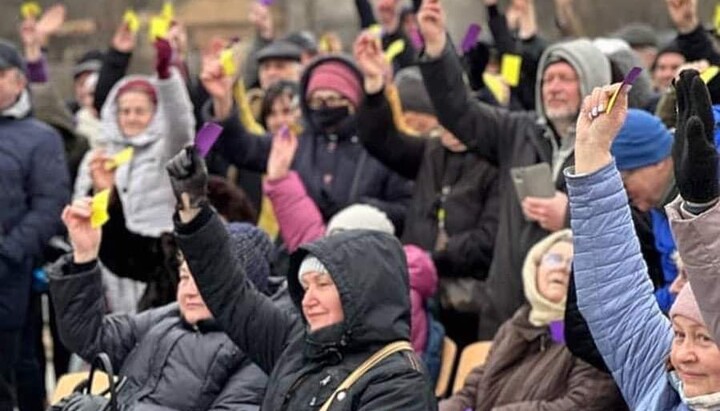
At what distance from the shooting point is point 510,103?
7.37 m

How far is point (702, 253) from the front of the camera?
10.2ft

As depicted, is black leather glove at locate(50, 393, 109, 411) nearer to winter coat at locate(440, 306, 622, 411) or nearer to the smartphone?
winter coat at locate(440, 306, 622, 411)

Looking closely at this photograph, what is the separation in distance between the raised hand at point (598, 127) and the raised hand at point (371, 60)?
2.76 m

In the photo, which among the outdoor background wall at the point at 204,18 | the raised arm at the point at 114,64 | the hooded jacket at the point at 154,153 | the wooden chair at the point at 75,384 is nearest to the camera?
the wooden chair at the point at 75,384

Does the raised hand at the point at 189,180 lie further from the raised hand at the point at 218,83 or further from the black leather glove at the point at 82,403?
the raised hand at the point at 218,83

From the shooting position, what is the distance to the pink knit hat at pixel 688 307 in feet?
10.9

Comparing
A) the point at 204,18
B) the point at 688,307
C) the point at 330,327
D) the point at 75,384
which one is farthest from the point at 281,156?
the point at 204,18

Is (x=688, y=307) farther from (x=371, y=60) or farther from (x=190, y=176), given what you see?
(x=371, y=60)

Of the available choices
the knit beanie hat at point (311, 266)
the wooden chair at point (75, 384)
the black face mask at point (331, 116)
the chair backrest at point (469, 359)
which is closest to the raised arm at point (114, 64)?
the black face mask at point (331, 116)

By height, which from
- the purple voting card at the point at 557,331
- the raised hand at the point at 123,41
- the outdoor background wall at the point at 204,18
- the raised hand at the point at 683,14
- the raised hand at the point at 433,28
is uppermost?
the raised hand at the point at 433,28

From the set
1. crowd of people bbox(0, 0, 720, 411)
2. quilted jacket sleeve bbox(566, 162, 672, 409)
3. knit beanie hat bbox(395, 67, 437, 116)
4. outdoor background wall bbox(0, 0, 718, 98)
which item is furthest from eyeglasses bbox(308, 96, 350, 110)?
outdoor background wall bbox(0, 0, 718, 98)

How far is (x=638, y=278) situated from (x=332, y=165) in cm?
330

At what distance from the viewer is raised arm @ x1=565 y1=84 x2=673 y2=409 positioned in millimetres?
3574

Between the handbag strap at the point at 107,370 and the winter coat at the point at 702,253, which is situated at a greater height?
the winter coat at the point at 702,253
